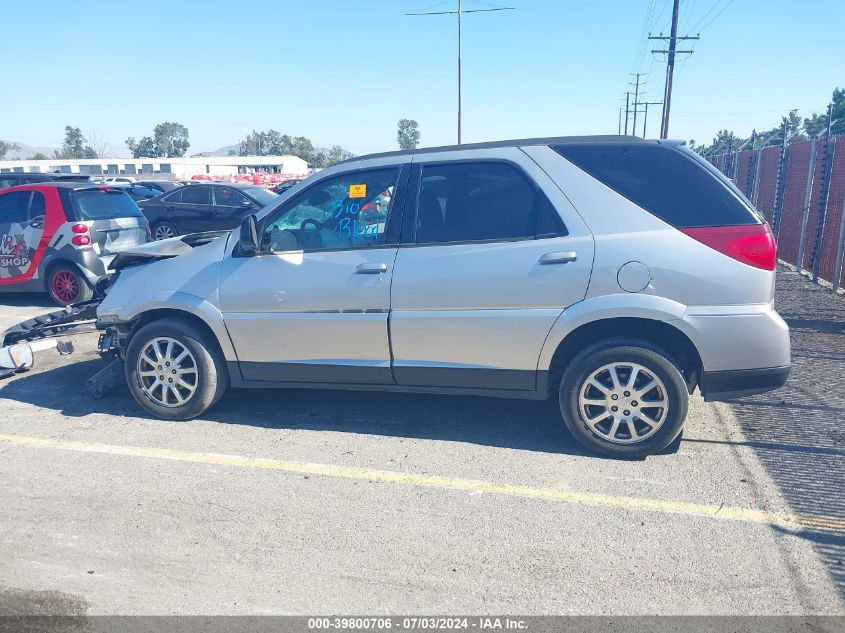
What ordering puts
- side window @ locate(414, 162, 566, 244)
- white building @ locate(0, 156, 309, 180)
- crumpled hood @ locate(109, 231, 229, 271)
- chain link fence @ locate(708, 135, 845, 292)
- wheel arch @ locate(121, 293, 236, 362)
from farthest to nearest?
white building @ locate(0, 156, 309, 180) < chain link fence @ locate(708, 135, 845, 292) < crumpled hood @ locate(109, 231, 229, 271) < wheel arch @ locate(121, 293, 236, 362) < side window @ locate(414, 162, 566, 244)

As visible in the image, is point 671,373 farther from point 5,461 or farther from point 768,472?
point 5,461

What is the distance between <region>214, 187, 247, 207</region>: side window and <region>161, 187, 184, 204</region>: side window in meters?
1.07

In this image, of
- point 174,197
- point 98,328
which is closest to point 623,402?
point 98,328

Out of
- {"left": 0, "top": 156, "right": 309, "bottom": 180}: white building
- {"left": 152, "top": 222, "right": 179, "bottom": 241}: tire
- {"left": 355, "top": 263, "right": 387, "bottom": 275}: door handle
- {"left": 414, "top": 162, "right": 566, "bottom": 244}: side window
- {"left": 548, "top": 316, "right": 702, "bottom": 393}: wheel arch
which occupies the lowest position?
{"left": 152, "top": 222, "right": 179, "bottom": 241}: tire

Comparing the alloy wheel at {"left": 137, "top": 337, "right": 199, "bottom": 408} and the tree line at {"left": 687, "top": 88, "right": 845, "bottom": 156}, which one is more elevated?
the tree line at {"left": 687, "top": 88, "right": 845, "bottom": 156}

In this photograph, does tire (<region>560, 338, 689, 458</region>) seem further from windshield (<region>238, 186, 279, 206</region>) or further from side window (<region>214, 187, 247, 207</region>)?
side window (<region>214, 187, 247, 207</region>)

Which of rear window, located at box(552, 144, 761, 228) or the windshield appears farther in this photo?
the windshield

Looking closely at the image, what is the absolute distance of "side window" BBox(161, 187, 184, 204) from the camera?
1631 centimetres

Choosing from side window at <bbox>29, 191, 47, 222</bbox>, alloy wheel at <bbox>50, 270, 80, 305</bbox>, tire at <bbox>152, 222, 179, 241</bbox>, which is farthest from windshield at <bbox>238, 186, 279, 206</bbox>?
alloy wheel at <bbox>50, 270, 80, 305</bbox>

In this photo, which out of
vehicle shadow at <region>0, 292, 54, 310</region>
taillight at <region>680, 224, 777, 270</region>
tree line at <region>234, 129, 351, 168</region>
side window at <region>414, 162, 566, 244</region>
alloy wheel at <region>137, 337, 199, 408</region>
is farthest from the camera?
tree line at <region>234, 129, 351, 168</region>

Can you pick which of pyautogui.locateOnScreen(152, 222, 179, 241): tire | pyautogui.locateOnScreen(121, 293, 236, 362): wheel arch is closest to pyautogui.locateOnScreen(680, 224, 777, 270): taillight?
pyautogui.locateOnScreen(121, 293, 236, 362): wheel arch

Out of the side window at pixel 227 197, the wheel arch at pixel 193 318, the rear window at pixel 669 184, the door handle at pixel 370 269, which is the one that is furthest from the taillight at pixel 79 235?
the rear window at pixel 669 184

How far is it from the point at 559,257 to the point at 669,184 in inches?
32.0

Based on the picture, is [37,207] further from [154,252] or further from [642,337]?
[642,337]
